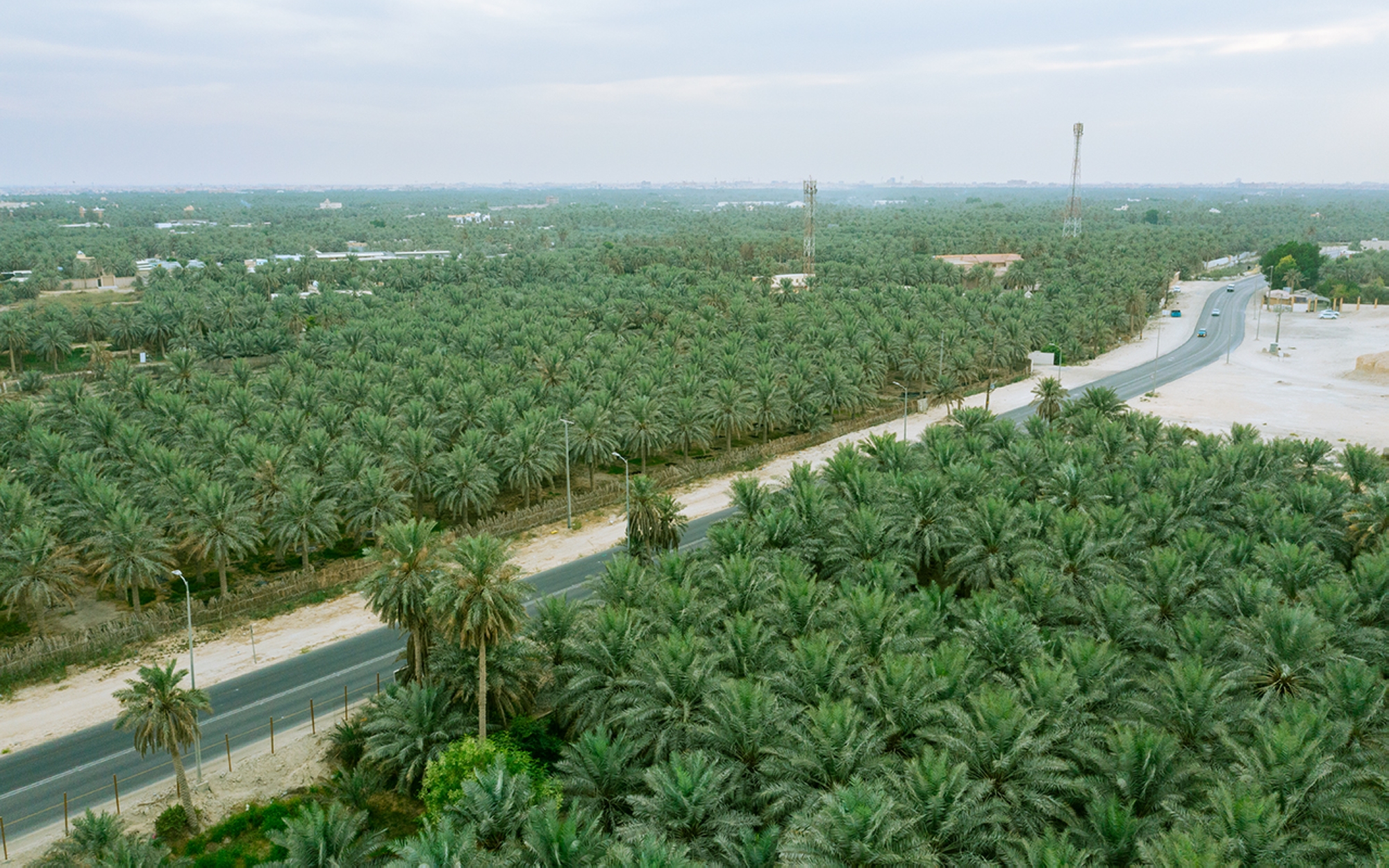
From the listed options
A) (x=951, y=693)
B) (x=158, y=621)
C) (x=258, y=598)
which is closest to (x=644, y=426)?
(x=258, y=598)

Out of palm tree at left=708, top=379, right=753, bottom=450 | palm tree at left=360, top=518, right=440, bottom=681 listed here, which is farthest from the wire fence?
palm tree at left=708, top=379, right=753, bottom=450

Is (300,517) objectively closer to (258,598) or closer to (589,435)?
(258,598)

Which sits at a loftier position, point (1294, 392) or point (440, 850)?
point (440, 850)

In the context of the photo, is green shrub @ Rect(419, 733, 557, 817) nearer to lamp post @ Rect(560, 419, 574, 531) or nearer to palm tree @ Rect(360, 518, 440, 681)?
palm tree @ Rect(360, 518, 440, 681)

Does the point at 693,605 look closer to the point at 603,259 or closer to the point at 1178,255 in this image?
the point at 603,259

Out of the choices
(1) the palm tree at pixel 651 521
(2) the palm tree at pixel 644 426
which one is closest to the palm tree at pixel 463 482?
(2) the palm tree at pixel 644 426

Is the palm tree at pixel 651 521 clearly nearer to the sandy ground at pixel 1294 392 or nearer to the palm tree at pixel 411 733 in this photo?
the palm tree at pixel 411 733
